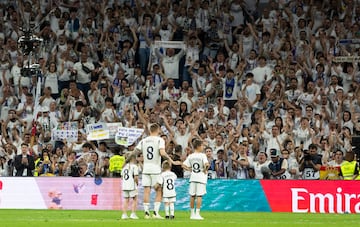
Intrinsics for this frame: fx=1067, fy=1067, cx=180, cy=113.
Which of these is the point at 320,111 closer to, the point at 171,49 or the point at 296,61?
the point at 296,61

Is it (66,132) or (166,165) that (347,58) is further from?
(166,165)

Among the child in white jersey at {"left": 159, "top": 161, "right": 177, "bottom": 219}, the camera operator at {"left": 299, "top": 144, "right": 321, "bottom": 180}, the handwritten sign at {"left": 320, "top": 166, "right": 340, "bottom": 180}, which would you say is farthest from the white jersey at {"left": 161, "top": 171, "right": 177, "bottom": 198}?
the camera operator at {"left": 299, "top": 144, "right": 321, "bottom": 180}

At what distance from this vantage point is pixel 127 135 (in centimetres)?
3272

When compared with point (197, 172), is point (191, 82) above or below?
above

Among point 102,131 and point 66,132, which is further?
point 66,132

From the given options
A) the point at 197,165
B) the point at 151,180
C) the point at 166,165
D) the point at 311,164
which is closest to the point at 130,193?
the point at 151,180

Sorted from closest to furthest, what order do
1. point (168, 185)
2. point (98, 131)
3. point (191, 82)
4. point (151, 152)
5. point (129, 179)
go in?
point (151, 152) → point (129, 179) → point (168, 185) → point (98, 131) → point (191, 82)

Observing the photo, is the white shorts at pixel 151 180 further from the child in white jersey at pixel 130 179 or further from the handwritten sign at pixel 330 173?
the handwritten sign at pixel 330 173

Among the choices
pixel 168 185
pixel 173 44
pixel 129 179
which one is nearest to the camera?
pixel 129 179

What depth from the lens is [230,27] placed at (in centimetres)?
3878

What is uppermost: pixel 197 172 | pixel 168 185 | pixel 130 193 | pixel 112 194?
pixel 197 172

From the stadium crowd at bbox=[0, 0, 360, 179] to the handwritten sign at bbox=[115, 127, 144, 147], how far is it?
30.8 inches

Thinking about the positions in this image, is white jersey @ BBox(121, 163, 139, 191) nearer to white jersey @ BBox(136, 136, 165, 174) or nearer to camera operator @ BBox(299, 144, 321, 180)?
white jersey @ BBox(136, 136, 165, 174)

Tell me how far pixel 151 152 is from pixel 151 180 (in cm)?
67
